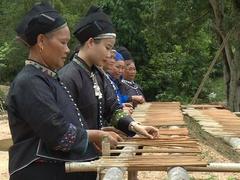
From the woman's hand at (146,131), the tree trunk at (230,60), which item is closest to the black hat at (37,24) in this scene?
the woman's hand at (146,131)

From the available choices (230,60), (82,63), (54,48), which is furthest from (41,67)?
(230,60)

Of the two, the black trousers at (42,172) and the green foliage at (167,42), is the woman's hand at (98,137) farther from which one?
the green foliage at (167,42)

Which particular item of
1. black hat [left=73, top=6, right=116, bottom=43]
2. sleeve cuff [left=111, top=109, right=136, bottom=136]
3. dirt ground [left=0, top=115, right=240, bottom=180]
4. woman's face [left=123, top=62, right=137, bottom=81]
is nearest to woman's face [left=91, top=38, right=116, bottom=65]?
black hat [left=73, top=6, right=116, bottom=43]

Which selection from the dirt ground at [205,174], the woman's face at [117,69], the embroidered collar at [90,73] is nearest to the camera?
the embroidered collar at [90,73]

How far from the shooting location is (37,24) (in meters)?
2.45

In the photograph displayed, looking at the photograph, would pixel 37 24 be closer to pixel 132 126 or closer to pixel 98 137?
pixel 98 137

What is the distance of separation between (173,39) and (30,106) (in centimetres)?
1309

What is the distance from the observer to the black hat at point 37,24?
245cm

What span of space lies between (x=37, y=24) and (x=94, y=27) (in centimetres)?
79

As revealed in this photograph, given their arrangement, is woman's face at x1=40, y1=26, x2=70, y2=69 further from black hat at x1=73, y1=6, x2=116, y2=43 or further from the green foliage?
the green foliage

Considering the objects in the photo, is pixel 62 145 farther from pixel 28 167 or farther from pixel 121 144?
pixel 121 144

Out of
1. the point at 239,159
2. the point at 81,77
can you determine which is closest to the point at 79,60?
the point at 81,77

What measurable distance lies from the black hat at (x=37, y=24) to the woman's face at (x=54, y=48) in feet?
0.10

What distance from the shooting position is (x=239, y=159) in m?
6.22
